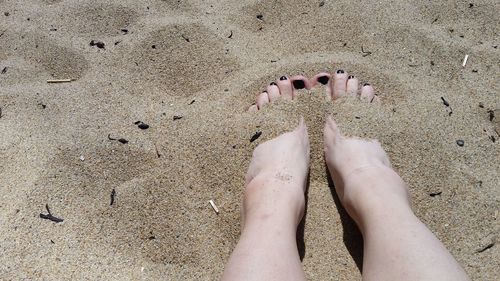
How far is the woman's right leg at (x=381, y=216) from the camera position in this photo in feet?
4.44

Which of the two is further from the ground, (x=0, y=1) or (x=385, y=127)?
(x=0, y=1)

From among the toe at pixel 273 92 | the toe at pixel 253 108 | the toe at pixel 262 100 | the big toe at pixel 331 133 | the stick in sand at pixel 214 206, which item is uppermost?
the toe at pixel 273 92

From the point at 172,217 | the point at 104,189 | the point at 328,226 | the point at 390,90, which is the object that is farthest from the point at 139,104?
the point at 390,90

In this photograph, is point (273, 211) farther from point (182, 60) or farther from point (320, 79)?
point (182, 60)

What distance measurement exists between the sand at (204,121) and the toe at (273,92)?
0.05 meters

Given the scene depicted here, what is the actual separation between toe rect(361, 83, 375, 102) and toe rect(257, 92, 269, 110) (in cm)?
36

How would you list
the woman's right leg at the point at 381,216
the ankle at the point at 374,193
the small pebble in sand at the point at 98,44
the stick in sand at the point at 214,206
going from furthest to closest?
the small pebble in sand at the point at 98,44 < the stick in sand at the point at 214,206 < the ankle at the point at 374,193 < the woman's right leg at the point at 381,216

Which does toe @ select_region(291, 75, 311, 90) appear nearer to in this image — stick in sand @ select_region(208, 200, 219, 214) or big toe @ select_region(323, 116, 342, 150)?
big toe @ select_region(323, 116, 342, 150)

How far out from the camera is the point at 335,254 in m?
1.59

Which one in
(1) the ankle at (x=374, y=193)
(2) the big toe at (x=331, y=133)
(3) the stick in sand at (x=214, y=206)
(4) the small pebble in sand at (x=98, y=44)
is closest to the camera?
(1) the ankle at (x=374, y=193)

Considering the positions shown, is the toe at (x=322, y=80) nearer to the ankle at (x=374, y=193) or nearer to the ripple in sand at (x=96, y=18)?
the ankle at (x=374, y=193)

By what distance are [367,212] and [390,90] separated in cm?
62

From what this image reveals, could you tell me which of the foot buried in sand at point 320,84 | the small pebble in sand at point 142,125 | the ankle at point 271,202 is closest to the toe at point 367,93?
the foot buried in sand at point 320,84

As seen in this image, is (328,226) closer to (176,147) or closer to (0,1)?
(176,147)
